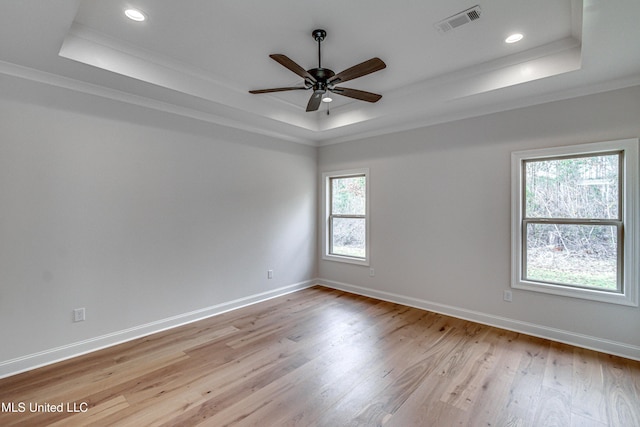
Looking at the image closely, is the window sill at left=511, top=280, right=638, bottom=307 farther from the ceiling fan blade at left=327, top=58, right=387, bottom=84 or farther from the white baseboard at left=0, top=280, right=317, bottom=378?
the white baseboard at left=0, top=280, right=317, bottom=378

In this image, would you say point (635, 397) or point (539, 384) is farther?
point (539, 384)

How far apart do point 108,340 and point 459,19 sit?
171 inches

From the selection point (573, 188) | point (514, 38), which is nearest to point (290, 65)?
point (514, 38)

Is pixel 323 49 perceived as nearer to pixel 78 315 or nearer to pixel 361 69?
pixel 361 69

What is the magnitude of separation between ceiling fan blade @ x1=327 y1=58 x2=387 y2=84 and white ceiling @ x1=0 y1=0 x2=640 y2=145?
0.37 meters

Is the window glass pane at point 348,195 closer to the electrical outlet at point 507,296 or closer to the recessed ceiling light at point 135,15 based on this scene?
the electrical outlet at point 507,296

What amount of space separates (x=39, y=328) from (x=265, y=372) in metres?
2.07

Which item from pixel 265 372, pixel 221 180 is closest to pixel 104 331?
pixel 265 372

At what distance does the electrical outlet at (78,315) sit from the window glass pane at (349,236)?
11.7ft

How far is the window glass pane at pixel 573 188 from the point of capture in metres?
2.93

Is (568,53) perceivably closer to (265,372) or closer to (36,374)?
(265,372)

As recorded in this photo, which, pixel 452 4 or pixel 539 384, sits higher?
pixel 452 4

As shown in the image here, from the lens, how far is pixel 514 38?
260 centimetres

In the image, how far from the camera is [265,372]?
2.55m
